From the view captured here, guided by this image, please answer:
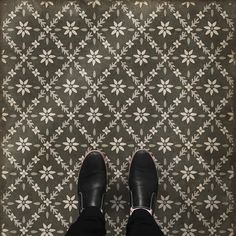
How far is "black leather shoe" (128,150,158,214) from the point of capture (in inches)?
61.2

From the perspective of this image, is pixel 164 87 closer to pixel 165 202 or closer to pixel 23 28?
pixel 165 202

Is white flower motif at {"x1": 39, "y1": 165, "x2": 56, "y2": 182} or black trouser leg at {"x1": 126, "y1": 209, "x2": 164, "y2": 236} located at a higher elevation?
white flower motif at {"x1": 39, "y1": 165, "x2": 56, "y2": 182}

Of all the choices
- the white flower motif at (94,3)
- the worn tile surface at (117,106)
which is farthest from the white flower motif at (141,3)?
the white flower motif at (94,3)

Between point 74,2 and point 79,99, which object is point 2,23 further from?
point 79,99

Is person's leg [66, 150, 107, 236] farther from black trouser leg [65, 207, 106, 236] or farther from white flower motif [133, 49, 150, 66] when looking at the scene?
white flower motif [133, 49, 150, 66]

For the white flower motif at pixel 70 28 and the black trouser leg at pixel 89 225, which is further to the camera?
the white flower motif at pixel 70 28

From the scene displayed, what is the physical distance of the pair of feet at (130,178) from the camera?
156 cm

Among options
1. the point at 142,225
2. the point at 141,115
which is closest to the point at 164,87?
the point at 141,115

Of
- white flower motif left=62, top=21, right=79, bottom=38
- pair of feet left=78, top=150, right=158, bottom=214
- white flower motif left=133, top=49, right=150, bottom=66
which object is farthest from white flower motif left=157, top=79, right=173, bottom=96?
white flower motif left=62, top=21, right=79, bottom=38

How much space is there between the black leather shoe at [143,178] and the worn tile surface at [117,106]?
0.03m

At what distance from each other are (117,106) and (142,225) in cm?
45

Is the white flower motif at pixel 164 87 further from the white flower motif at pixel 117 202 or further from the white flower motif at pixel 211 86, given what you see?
the white flower motif at pixel 117 202

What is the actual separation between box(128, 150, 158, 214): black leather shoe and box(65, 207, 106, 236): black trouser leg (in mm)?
155

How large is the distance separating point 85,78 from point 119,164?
1.16ft
